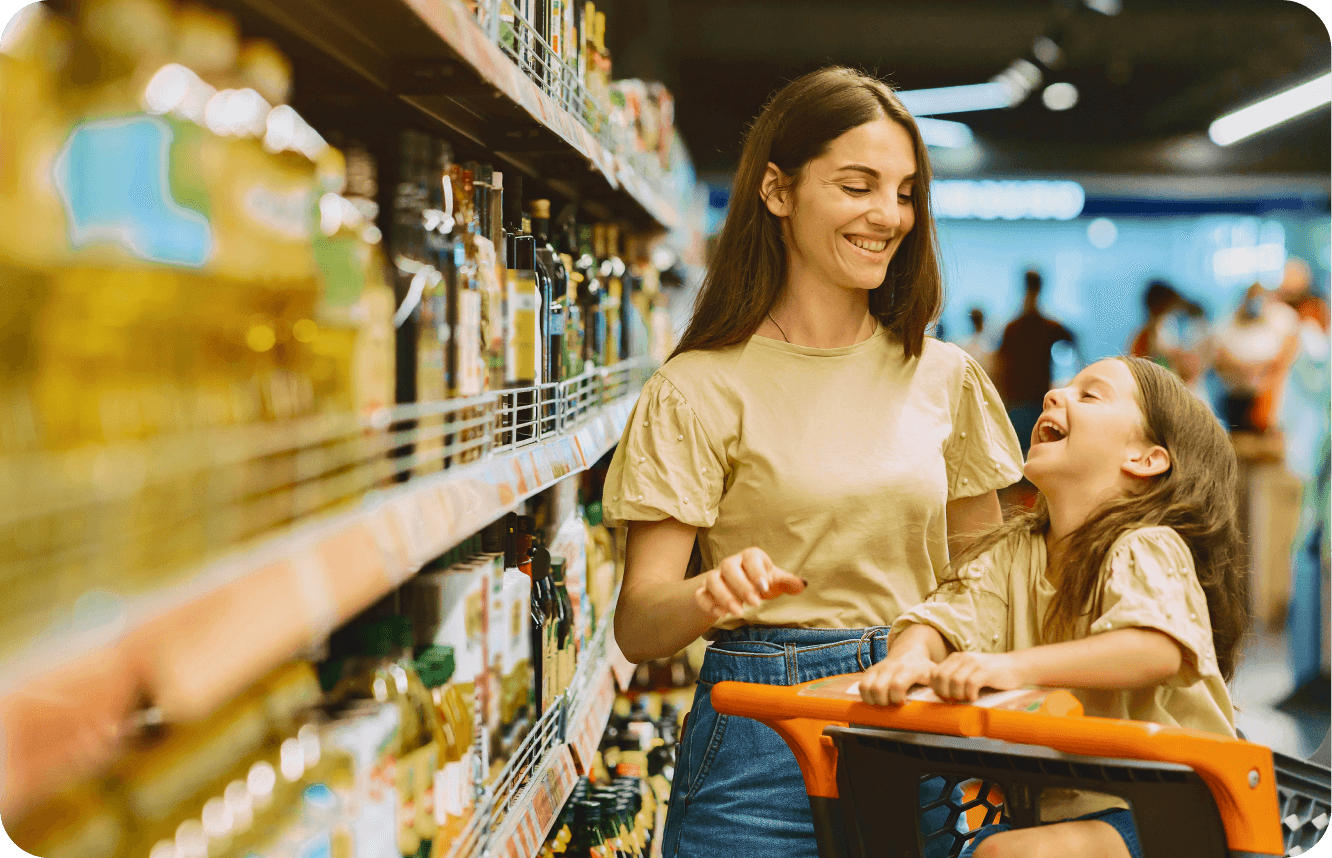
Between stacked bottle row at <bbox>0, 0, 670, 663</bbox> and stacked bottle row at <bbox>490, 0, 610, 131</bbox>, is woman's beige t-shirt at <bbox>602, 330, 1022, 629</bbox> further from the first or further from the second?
stacked bottle row at <bbox>490, 0, 610, 131</bbox>

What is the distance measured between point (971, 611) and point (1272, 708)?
3.86 meters

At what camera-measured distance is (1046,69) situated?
Answer: 9.46 m

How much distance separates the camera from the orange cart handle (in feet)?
3.48

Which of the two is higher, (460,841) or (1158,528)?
(1158,528)

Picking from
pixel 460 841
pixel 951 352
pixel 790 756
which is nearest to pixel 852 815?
pixel 790 756

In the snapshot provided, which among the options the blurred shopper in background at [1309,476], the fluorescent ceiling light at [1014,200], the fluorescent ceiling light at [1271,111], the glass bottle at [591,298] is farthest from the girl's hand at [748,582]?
the fluorescent ceiling light at [1014,200]

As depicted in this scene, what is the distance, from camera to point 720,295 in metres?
1.73

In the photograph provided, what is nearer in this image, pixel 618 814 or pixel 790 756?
pixel 790 756

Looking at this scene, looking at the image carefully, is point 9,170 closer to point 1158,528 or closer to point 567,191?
point 1158,528

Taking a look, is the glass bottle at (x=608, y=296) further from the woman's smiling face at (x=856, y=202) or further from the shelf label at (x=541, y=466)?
the woman's smiling face at (x=856, y=202)

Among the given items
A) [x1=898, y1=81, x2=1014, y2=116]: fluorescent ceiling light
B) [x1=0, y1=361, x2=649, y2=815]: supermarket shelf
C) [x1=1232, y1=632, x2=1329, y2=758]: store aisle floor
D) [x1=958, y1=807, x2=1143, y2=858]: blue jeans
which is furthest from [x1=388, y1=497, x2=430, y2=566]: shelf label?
[x1=898, y1=81, x2=1014, y2=116]: fluorescent ceiling light

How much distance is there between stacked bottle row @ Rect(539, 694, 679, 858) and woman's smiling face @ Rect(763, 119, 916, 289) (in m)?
1.22

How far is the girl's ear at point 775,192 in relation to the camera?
172 centimetres

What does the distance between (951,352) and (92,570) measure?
1394 mm
